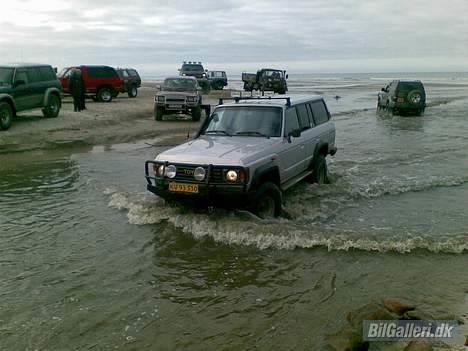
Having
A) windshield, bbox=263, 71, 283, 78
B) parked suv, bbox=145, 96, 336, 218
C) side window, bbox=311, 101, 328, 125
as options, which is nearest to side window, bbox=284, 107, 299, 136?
parked suv, bbox=145, 96, 336, 218

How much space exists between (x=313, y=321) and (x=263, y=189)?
2.68m

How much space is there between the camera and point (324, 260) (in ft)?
19.9

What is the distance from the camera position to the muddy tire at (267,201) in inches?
270

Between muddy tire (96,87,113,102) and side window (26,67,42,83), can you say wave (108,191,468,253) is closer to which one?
side window (26,67,42,83)

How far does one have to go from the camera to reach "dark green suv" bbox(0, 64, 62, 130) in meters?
16.2

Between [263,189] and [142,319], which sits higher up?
[263,189]

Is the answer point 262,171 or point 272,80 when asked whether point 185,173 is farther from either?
point 272,80

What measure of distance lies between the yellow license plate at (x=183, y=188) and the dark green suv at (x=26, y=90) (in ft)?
37.9

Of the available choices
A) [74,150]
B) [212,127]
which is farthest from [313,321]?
[74,150]

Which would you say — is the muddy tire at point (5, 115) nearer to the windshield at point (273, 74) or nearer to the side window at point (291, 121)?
the side window at point (291, 121)

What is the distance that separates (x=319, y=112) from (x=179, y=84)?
1301 cm

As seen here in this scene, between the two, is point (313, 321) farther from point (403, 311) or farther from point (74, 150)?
point (74, 150)

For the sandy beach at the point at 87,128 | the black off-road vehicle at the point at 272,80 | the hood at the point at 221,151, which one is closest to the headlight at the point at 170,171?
the hood at the point at 221,151

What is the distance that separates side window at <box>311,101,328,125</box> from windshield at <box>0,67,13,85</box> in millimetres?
11459
